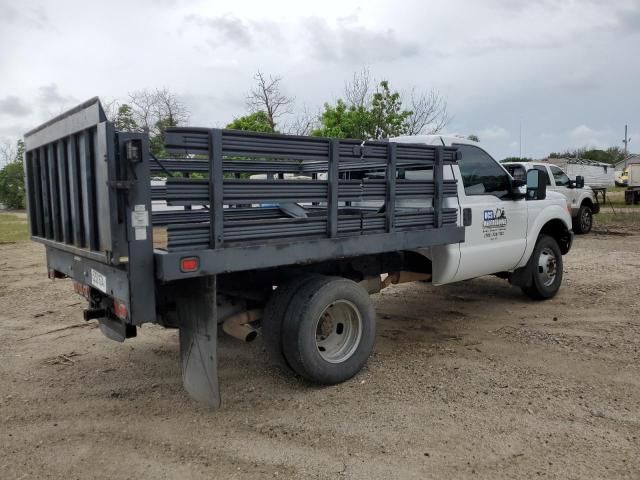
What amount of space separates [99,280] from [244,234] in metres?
1.05

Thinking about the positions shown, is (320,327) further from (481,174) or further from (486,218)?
(481,174)

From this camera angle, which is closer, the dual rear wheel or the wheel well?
the dual rear wheel

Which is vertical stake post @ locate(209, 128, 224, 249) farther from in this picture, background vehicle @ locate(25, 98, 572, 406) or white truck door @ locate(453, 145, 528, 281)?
white truck door @ locate(453, 145, 528, 281)

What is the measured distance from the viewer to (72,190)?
367cm

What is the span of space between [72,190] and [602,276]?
7.78 meters

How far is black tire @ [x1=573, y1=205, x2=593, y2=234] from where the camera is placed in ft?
48.4

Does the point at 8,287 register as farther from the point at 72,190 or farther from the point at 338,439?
the point at 338,439

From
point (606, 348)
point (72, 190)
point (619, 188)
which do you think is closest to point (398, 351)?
point (606, 348)

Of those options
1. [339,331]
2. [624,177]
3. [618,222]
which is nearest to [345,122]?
[618,222]

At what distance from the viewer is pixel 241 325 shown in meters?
4.18

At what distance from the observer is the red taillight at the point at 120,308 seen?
133 inches

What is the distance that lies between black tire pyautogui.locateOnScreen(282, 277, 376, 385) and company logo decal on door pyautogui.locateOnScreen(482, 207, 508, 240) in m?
1.85

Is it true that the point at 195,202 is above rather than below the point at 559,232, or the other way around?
above

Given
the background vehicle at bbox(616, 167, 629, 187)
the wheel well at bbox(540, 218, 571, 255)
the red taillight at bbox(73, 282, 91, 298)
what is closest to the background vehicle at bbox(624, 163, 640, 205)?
the background vehicle at bbox(616, 167, 629, 187)
